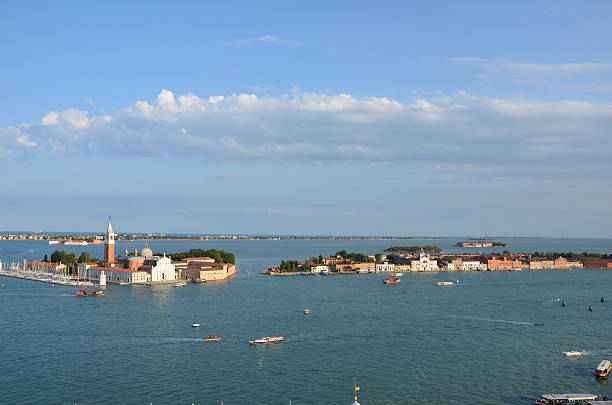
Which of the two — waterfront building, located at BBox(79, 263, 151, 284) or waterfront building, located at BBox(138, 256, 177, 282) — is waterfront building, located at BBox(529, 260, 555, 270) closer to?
waterfront building, located at BBox(138, 256, 177, 282)

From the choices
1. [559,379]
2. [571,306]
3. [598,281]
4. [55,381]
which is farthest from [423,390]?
[598,281]

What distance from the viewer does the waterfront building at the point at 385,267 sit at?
295ft

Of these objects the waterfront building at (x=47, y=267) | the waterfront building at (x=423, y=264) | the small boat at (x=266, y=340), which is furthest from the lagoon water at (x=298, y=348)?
the waterfront building at (x=423, y=264)

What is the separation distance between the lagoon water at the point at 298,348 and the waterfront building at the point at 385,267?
35090 mm

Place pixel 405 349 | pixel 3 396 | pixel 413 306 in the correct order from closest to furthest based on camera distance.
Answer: pixel 3 396
pixel 405 349
pixel 413 306

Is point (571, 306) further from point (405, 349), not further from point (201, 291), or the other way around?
point (201, 291)

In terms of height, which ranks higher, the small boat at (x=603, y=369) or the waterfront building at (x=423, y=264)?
the waterfront building at (x=423, y=264)

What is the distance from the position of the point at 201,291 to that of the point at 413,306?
2249cm

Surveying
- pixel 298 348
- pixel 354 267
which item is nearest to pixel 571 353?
pixel 298 348

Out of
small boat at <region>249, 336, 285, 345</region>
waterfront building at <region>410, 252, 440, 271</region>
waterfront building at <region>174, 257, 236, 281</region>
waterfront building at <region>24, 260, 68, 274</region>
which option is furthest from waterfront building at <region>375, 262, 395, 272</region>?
small boat at <region>249, 336, 285, 345</region>

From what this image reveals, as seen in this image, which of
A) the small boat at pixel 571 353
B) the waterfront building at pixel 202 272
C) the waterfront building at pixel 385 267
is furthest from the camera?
the waterfront building at pixel 385 267

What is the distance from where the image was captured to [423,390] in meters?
23.8

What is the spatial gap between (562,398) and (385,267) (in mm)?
68741

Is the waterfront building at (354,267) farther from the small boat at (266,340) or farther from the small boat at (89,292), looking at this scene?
the small boat at (266,340)
